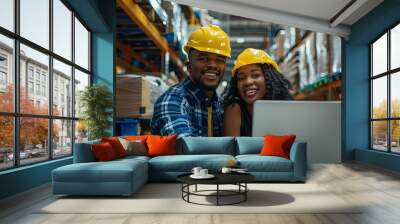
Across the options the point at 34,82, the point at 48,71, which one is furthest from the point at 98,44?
the point at 34,82

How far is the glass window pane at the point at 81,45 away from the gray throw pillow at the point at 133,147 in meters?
2.23

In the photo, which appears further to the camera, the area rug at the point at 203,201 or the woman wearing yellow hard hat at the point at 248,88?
the woman wearing yellow hard hat at the point at 248,88

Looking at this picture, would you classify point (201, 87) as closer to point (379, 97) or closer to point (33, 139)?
point (379, 97)

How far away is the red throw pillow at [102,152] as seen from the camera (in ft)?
16.5

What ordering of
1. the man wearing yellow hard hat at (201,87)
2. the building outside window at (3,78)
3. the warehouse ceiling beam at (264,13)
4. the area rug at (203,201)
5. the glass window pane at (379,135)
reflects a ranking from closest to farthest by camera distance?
1. the area rug at (203,201)
2. the building outside window at (3,78)
3. the glass window pane at (379,135)
4. the warehouse ceiling beam at (264,13)
5. the man wearing yellow hard hat at (201,87)

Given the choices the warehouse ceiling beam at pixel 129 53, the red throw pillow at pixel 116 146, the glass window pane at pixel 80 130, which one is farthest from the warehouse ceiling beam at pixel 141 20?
the red throw pillow at pixel 116 146

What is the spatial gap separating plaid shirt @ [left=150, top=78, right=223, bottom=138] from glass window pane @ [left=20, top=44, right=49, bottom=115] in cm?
275

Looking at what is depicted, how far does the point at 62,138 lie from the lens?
6484mm

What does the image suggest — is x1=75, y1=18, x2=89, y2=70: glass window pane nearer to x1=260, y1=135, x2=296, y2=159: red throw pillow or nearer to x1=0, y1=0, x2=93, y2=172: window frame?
x1=0, y1=0, x2=93, y2=172: window frame

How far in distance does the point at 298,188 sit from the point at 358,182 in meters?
1.21

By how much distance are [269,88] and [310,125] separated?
4.97ft

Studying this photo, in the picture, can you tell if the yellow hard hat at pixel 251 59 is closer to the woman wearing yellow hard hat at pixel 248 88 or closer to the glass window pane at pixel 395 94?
the woman wearing yellow hard hat at pixel 248 88

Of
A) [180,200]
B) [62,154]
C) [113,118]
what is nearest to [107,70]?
[113,118]

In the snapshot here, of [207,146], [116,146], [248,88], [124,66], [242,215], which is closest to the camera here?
[242,215]
